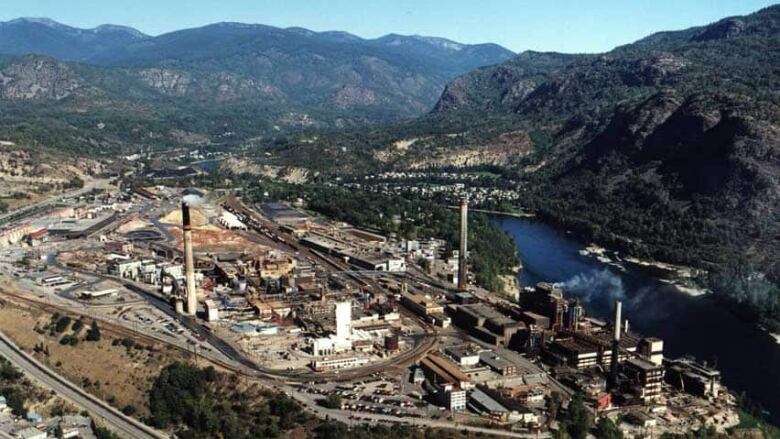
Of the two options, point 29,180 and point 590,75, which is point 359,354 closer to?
point 29,180

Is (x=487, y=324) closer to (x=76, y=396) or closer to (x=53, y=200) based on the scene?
(x=76, y=396)

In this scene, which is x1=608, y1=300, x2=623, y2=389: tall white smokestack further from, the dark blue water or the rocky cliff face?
the rocky cliff face

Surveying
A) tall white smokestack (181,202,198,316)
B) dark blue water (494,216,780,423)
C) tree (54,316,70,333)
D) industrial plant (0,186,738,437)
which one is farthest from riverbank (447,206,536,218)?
tree (54,316,70,333)

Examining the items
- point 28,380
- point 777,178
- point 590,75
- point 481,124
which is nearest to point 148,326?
point 28,380

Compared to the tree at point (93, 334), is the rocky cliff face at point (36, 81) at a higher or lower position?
higher

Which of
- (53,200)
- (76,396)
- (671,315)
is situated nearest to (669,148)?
(671,315)

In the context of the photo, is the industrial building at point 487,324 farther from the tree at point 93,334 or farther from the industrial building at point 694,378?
the tree at point 93,334

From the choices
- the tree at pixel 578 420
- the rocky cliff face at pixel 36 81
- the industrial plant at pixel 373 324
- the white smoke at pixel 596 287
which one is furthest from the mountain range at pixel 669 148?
the rocky cliff face at pixel 36 81
